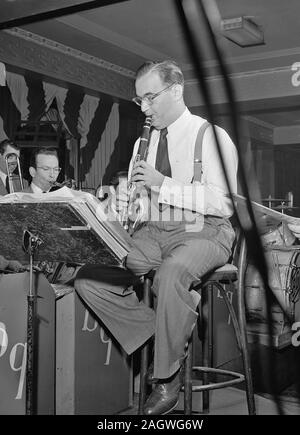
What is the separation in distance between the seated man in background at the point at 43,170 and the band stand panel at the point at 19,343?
1.39 metres

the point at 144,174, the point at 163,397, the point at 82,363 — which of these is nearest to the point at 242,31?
the point at 144,174

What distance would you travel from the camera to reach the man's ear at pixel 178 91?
1973 mm

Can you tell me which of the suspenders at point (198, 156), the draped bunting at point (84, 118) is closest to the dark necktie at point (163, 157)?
the suspenders at point (198, 156)

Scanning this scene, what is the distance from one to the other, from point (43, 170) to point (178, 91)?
147cm

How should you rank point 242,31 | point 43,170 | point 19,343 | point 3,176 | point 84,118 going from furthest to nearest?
point 84,118, point 242,31, point 3,176, point 43,170, point 19,343

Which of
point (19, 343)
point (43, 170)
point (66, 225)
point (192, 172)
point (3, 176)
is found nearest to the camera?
point (66, 225)

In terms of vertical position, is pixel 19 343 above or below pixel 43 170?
below

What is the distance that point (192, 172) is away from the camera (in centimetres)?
193

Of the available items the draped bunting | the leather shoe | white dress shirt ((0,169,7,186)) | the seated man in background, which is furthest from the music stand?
the draped bunting

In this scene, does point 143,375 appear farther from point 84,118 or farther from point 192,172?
point 84,118

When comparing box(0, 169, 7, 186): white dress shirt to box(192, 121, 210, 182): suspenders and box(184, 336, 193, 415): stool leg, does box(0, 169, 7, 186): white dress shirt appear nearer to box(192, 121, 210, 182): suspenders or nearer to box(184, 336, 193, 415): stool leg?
box(192, 121, 210, 182): suspenders

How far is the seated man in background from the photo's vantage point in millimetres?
3166
